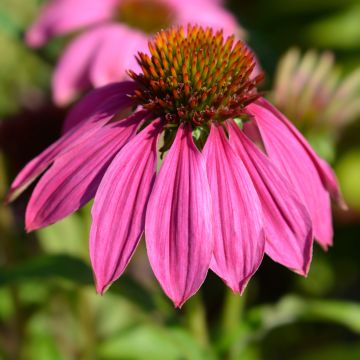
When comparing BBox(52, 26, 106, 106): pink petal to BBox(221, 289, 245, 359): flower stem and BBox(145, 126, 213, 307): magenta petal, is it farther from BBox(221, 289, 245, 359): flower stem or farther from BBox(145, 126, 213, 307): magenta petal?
BBox(145, 126, 213, 307): magenta petal

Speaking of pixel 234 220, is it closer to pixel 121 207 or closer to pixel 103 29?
pixel 121 207

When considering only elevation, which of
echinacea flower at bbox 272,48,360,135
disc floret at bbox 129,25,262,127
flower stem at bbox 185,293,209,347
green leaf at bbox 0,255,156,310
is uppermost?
disc floret at bbox 129,25,262,127

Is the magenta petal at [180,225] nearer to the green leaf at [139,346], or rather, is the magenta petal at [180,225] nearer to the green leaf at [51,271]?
the green leaf at [51,271]

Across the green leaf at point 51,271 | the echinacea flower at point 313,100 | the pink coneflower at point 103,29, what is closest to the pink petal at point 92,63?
the pink coneflower at point 103,29

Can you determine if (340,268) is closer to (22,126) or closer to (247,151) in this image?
(22,126)

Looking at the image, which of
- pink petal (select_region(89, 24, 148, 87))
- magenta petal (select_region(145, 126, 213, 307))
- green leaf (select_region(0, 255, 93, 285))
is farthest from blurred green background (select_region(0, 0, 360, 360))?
magenta petal (select_region(145, 126, 213, 307))
